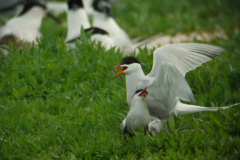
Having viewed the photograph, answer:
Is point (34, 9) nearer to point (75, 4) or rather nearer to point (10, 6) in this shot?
point (75, 4)

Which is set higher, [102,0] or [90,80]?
[102,0]

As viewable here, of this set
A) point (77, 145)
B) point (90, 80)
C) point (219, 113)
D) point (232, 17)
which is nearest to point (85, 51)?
point (90, 80)

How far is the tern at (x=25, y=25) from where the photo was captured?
15.5 ft

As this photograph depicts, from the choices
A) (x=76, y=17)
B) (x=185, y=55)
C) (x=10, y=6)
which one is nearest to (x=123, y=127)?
(x=185, y=55)

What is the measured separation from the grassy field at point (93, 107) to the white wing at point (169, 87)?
0.21m

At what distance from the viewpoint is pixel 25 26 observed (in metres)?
5.04

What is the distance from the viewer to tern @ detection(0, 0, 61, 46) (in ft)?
15.5

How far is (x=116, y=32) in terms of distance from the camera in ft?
18.4

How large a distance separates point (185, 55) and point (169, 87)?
0.56m

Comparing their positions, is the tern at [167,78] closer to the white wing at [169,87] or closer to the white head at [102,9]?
the white wing at [169,87]

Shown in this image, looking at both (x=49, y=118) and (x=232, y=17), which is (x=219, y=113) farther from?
(x=49, y=118)

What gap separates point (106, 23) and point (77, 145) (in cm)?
374

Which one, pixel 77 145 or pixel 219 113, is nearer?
pixel 77 145

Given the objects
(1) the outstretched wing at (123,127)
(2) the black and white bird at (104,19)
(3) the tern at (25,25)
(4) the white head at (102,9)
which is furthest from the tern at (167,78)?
(4) the white head at (102,9)
